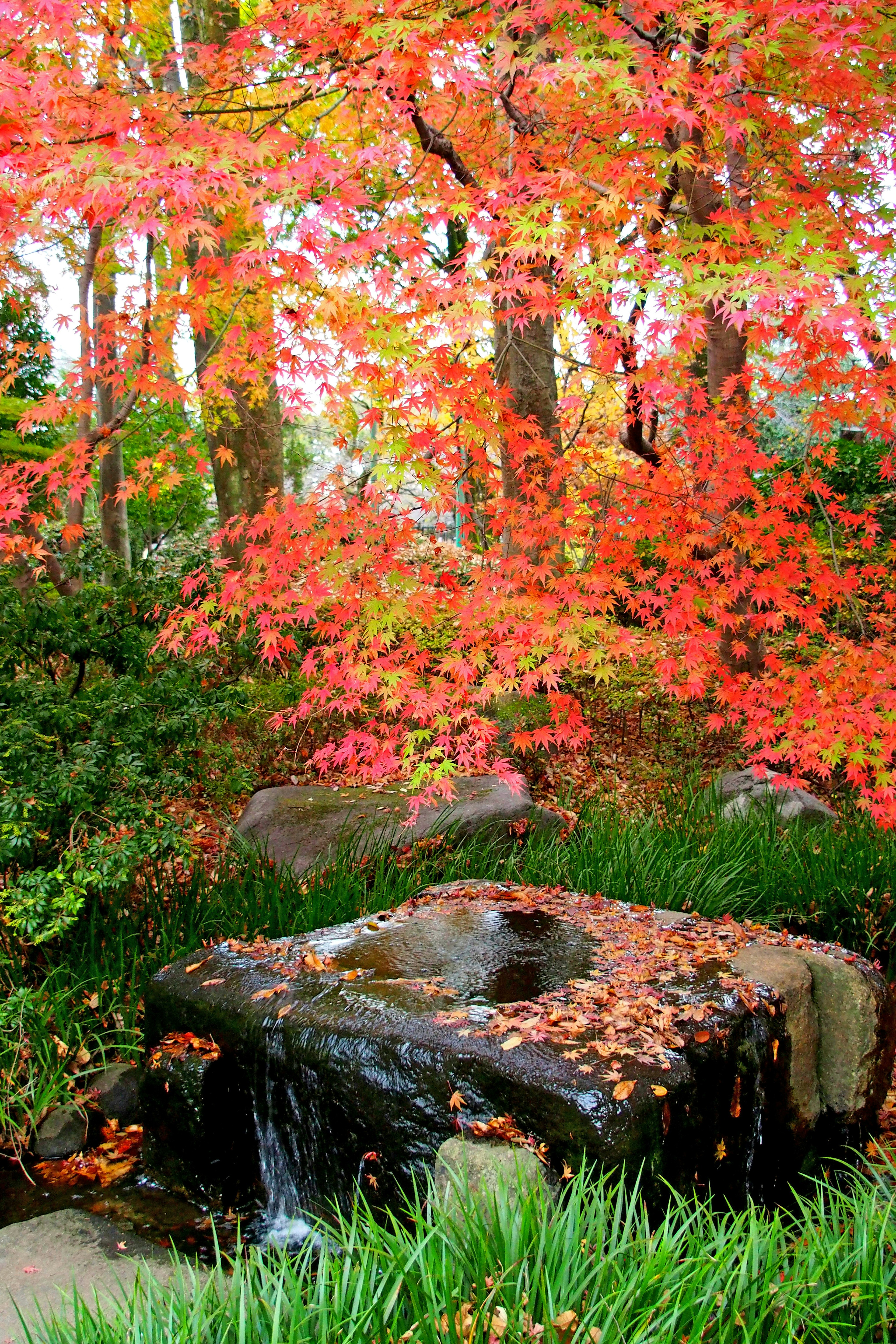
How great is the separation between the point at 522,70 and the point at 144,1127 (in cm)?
504

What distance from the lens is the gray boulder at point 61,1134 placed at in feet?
11.6

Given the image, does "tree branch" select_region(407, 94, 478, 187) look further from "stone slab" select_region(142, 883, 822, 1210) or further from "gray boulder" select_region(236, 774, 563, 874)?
"stone slab" select_region(142, 883, 822, 1210)

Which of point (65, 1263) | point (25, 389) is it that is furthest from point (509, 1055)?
point (25, 389)

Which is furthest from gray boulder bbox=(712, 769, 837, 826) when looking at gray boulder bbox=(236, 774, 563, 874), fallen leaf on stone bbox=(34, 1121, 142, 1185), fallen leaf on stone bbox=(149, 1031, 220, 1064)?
fallen leaf on stone bbox=(34, 1121, 142, 1185)

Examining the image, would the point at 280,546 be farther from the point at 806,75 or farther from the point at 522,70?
the point at 806,75

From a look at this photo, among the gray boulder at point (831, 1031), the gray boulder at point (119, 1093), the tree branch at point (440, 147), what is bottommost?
the gray boulder at point (119, 1093)

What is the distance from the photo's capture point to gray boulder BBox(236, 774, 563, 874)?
5469 mm

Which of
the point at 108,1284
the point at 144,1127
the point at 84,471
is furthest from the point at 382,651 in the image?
the point at 108,1284

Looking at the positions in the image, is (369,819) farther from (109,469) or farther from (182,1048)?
(109,469)

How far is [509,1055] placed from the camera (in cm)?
265

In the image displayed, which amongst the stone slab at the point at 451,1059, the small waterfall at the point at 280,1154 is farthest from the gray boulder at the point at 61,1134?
the small waterfall at the point at 280,1154

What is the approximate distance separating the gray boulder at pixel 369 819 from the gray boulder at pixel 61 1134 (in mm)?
1820

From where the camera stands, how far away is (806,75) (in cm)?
477

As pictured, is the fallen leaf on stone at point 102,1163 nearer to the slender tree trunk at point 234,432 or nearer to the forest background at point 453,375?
the forest background at point 453,375
